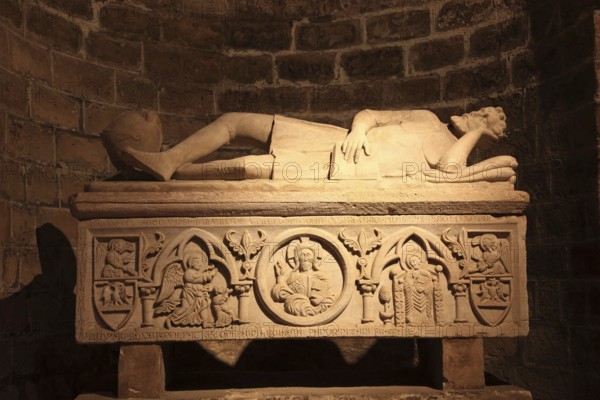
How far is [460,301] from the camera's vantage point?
312cm

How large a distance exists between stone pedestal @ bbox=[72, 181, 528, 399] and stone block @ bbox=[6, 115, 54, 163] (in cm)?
104

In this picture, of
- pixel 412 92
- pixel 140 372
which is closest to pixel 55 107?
pixel 140 372

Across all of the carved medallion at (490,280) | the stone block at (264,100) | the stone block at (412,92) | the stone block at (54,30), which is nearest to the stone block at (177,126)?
the stone block at (264,100)

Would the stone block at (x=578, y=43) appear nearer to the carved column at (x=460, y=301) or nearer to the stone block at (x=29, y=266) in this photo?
the carved column at (x=460, y=301)

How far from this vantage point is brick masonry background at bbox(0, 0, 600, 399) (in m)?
3.82

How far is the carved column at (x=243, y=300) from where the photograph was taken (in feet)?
10.1

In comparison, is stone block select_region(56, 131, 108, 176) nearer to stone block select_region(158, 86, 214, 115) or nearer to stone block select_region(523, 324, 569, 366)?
stone block select_region(158, 86, 214, 115)

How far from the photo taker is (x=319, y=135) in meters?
3.44

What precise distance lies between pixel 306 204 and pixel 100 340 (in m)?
1.19

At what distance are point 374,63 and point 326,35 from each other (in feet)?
1.52

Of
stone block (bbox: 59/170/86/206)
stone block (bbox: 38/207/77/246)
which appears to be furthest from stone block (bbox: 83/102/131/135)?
stone block (bbox: 38/207/77/246)

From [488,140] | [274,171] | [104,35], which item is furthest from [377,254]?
[104,35]

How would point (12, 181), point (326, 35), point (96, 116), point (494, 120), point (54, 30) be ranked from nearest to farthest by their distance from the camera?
point (494, 120), point (12, 181), point (54, 30), point (96, 116), point (326, 35)

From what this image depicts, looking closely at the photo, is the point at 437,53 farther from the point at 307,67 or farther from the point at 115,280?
the point at 115,280
